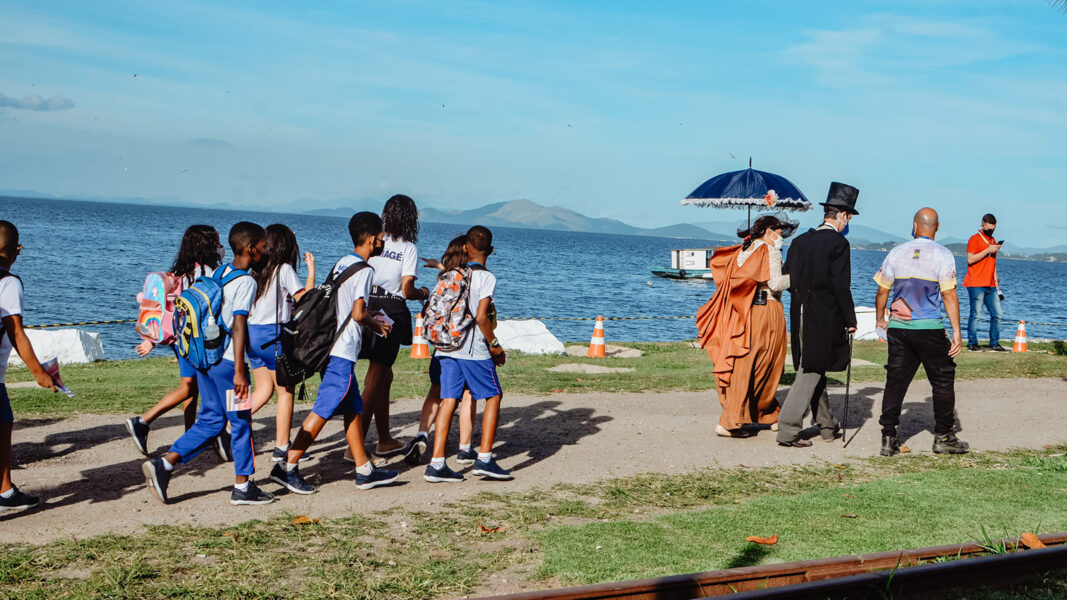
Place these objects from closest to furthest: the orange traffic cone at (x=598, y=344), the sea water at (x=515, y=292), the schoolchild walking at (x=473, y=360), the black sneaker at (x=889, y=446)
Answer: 1. the schoolchild walking at (x=473, y=360)
2. the black sneaker at (x=889, y=446)
3. the orange traffic cone at (x=598, y=344)
4. the sea water at (x=515, y=292)

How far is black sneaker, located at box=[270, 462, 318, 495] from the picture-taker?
6070 millimetres

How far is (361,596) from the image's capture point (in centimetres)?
421

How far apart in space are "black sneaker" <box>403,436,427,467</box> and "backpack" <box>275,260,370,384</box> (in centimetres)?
129

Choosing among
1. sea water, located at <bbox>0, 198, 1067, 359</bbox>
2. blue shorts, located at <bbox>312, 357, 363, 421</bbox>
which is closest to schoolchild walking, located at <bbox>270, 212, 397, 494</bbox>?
blue shorts, located at <bbox>312, 357, 363, 421</bbox>

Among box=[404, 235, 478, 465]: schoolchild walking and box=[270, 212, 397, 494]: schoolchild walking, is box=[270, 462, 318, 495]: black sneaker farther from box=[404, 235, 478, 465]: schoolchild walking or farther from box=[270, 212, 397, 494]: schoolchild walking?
box=[404, 235, 478, 465]: schoolchild walking

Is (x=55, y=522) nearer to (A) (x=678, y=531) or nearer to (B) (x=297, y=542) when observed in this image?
(B) (x=297, y=542)

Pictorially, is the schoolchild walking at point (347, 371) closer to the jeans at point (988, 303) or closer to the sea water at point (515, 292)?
the jeans at point (988, 303)

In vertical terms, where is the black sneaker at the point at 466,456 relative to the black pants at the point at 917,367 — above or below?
below

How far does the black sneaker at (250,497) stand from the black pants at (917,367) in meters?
5.04

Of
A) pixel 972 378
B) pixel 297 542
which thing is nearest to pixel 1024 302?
pixel 972 378

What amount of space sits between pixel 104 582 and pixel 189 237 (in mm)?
2588

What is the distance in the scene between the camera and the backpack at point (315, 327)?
5977 mm

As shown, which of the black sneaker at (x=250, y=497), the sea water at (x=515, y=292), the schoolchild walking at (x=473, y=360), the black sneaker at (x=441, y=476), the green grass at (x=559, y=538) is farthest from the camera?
the sea water at (x=515, y=292)

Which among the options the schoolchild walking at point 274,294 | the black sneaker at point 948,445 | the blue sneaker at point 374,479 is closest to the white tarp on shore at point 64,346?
the schoolchild walking at point 274,294
